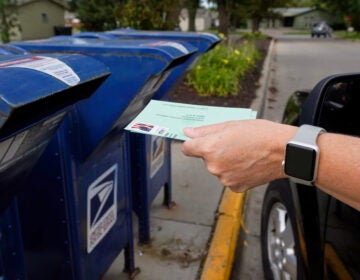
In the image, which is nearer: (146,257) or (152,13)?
(146,257)

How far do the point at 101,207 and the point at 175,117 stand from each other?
104 centimetres

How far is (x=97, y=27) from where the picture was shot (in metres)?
25.0

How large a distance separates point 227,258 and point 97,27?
78.5 feet

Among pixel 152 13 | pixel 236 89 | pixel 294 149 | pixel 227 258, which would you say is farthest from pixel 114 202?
pixel 152 13

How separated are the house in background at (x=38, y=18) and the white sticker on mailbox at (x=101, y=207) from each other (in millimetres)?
30717

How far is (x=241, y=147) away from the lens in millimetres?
1394

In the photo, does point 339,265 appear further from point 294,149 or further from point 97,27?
point 97,27

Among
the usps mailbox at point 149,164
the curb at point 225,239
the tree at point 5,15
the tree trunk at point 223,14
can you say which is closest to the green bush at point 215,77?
the curb at point 225,239

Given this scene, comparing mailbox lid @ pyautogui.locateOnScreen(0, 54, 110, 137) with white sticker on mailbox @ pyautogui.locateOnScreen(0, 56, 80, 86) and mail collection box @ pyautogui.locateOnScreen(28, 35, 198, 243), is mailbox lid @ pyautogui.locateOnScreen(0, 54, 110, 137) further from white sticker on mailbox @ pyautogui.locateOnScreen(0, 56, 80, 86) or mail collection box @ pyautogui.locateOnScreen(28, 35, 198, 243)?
mail collection box @ pyautogui.locateOnScreen(28, 35, 198, 243)

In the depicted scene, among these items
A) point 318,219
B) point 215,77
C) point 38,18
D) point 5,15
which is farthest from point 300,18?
point 318,219

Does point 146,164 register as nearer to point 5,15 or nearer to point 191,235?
point 191,235

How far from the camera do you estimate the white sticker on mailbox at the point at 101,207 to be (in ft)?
7.23

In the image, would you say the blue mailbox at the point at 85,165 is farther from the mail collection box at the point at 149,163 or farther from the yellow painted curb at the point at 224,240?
the yellow painted curb at the point at 224,240

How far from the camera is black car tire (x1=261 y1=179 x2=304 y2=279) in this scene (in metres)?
2.28
